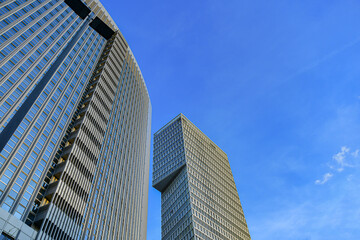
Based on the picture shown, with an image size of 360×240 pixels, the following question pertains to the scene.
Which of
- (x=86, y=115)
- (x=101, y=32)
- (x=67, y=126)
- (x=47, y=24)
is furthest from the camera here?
(x=101, y=32)

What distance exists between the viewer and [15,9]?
73.1 metres

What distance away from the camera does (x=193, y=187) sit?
114 meters

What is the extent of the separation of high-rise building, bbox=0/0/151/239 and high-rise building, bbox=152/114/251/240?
1366 centimetres

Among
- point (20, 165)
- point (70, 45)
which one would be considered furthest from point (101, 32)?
point (20, 165)

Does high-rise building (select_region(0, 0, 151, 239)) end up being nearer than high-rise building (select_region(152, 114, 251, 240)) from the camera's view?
Yes

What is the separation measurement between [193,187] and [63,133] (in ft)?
199

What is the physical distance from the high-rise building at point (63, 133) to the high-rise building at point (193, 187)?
13659mm

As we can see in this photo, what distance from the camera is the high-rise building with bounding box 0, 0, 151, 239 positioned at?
51906 mm

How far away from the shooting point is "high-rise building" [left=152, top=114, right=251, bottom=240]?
104938 millimetres

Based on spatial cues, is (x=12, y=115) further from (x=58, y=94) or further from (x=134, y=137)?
(x=134, y=137)

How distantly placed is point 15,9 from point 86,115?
98.1 ft

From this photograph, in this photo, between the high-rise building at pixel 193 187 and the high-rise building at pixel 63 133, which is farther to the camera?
the high-rise building at pixel 193 187


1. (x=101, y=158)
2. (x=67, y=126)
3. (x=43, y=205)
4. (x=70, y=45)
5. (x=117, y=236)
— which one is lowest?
(x=43, y=205)

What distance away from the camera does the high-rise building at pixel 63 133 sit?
51.9 meters
